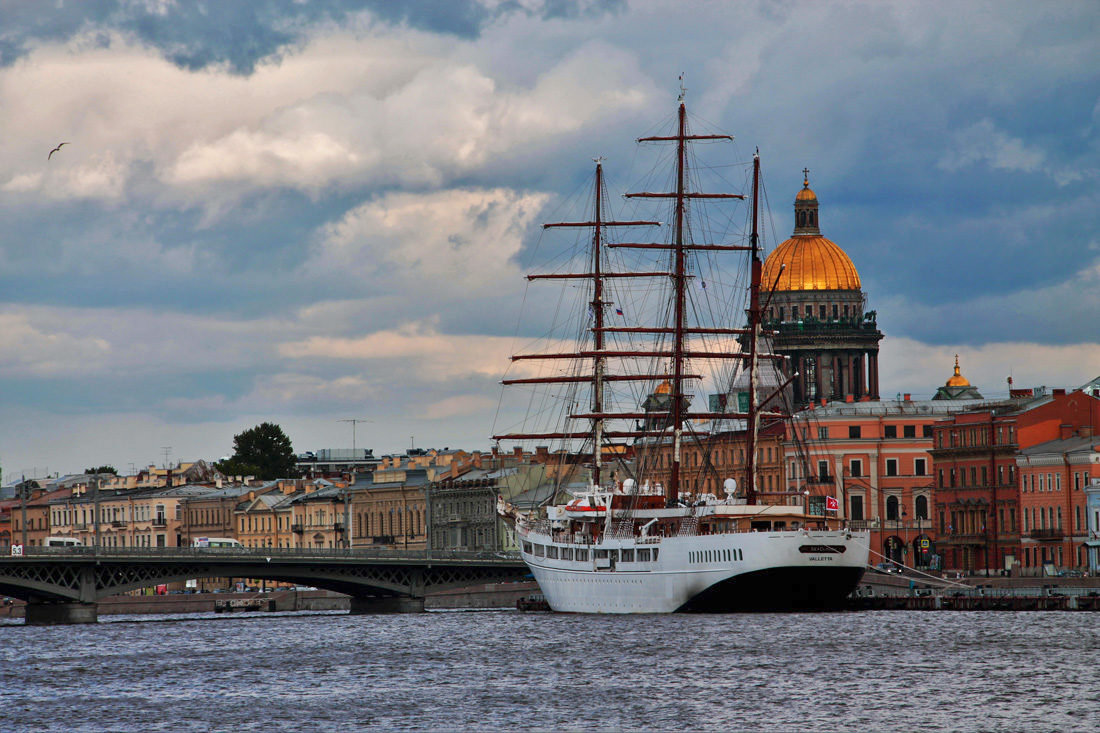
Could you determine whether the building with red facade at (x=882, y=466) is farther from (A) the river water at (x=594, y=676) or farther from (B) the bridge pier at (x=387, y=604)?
(A) the river water at (x=594, y=676)

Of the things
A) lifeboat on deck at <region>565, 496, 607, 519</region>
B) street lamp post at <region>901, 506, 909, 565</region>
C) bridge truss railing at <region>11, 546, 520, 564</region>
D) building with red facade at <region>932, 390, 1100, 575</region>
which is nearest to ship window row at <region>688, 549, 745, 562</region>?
lifeboat on deck at <region>565, 496, 607, 519</region>

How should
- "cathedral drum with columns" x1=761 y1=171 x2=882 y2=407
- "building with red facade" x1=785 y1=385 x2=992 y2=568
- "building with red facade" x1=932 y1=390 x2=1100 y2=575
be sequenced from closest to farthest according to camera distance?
"building with red facade" x1=932 y1=390 x2=1100 y2=575 < "building with red facade" x1=785 y1=385 x2=992 y2=568 < "cathedral drum with columns" x1=761 y1=171 x2=882 y2=407

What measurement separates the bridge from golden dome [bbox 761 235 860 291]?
58.0 metres

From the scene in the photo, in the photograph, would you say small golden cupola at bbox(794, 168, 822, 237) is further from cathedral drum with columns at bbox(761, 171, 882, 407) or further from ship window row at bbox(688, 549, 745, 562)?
ship window row at bbox(688, 549, 745, 562)

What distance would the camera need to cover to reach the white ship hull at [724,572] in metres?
90.0

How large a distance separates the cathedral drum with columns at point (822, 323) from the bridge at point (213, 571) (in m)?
54.1

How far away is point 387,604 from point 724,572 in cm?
2842

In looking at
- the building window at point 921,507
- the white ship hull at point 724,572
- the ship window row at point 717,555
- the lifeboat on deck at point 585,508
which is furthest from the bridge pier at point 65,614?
the building window at point 921,507

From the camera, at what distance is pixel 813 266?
16912cm

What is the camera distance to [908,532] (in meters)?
136

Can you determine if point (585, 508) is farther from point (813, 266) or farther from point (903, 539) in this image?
point (813, 266)

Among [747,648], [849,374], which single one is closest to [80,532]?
[849,374]

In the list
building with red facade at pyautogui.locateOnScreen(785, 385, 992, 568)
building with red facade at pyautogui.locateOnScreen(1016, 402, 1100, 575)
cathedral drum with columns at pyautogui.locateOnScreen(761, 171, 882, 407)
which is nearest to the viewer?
building with red facade at pyautogui.locateOnScreen(1016, 402, 1100, 575)

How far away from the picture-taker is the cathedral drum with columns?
16562 centimetres
